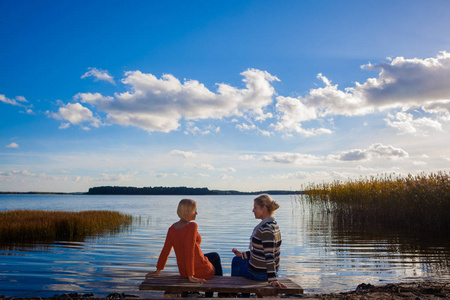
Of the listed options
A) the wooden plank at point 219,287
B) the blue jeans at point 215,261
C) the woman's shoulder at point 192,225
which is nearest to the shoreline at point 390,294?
the blue jeans at point 215,261

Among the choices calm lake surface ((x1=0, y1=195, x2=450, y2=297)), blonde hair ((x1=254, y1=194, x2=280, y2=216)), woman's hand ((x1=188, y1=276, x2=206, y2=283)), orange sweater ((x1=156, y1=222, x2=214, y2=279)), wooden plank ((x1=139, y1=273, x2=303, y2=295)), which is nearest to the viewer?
wooden plank ((x1=139, y1=273, x2=303, y2=295))

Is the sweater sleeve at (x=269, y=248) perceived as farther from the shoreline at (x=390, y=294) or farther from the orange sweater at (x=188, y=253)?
the shoreline at (x=390, y=294)

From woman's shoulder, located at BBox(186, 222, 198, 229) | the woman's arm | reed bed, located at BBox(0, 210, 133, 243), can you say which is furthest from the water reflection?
reed bed, located at BBox(0, 210, 133, 243)

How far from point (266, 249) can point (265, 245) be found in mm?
58

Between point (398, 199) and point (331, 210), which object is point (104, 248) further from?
point (331, 210)

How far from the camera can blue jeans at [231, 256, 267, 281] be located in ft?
17.4

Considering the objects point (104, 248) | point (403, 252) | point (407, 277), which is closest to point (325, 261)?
point (407, 277)

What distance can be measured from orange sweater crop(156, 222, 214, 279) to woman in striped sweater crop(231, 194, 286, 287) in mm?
678

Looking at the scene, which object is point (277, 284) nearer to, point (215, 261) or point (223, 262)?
point (215, 261)

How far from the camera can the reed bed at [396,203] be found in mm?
19172

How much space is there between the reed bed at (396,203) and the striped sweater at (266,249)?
17502mm

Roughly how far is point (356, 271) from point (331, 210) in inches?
764

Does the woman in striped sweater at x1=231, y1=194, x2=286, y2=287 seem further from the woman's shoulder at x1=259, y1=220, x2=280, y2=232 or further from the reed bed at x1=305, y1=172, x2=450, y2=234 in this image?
the reed bed at x1=305, y1=172, x2=450, y2=234

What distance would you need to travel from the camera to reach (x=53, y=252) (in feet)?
43.7
